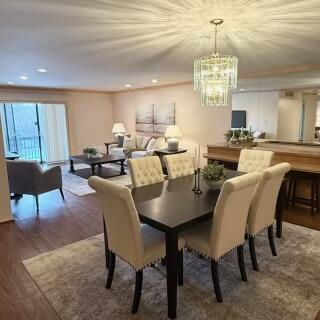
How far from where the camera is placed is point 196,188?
283 cm

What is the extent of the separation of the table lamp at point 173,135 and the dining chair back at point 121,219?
15.3 ft

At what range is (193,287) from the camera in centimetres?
235

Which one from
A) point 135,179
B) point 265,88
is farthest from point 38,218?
point 265,88

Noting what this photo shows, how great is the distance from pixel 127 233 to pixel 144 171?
3.91ft

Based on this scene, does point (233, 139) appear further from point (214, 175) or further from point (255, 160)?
point (214, 175)

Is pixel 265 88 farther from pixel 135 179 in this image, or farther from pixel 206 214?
pixel 206 214

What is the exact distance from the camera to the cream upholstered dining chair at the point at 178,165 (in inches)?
135

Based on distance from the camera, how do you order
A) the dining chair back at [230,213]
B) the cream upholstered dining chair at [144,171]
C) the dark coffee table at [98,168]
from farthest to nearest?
the dark coffee table at [98,168] < the cream upholstered dining chair at [144,171] < the dining chair back at [230,213]

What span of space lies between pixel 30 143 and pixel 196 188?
7.40m

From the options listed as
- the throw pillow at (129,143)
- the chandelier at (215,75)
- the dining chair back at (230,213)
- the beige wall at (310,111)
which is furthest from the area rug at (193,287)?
the throw pillow at (129,143)

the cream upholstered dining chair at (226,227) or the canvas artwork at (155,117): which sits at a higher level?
the canvas artwork at (155,117)

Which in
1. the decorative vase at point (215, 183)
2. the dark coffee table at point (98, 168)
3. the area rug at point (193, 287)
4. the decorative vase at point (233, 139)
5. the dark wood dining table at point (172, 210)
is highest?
the decorative vase at point (233, 139)

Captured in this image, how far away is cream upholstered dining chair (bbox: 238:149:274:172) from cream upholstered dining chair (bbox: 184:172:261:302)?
147 cm

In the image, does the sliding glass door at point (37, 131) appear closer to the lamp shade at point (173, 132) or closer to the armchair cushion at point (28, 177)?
the lamp shade at point (173, 132)
